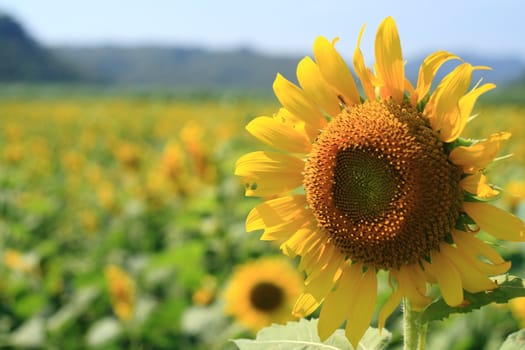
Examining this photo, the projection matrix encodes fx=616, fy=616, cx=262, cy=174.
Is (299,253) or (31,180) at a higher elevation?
(299,253)

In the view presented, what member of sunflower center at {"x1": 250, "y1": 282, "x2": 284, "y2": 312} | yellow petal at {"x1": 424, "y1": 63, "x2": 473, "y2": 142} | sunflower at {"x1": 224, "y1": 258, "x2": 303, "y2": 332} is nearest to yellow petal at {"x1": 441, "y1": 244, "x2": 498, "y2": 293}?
yellow petal at {"x1": 424, "y1": 63, "x2": 473, "y2": 142}

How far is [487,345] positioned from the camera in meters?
2.70

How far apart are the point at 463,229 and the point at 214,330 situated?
7.79ft

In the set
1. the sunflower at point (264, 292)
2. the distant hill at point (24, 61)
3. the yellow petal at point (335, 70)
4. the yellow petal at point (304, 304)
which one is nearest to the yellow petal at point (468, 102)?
the yellow petal at point (335, 70)

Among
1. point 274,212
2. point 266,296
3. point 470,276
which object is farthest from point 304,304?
point 266,296

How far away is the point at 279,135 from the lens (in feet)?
4.52

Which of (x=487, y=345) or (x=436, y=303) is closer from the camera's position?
(x=436, y=303)

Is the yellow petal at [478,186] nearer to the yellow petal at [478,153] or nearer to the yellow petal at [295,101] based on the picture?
the yellow petal at [478,153]

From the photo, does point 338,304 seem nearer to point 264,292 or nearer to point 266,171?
point 266,171

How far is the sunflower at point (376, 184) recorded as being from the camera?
3.80 feet

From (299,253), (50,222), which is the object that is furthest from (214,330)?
(50,222)

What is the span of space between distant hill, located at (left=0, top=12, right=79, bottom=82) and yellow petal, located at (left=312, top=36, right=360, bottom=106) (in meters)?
115

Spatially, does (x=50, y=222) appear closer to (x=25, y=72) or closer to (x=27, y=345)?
(x=27, y=345)

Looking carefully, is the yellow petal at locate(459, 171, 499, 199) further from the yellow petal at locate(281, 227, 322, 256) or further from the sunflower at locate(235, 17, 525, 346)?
the yellow petal at locate(281, 227, 322, 256)
